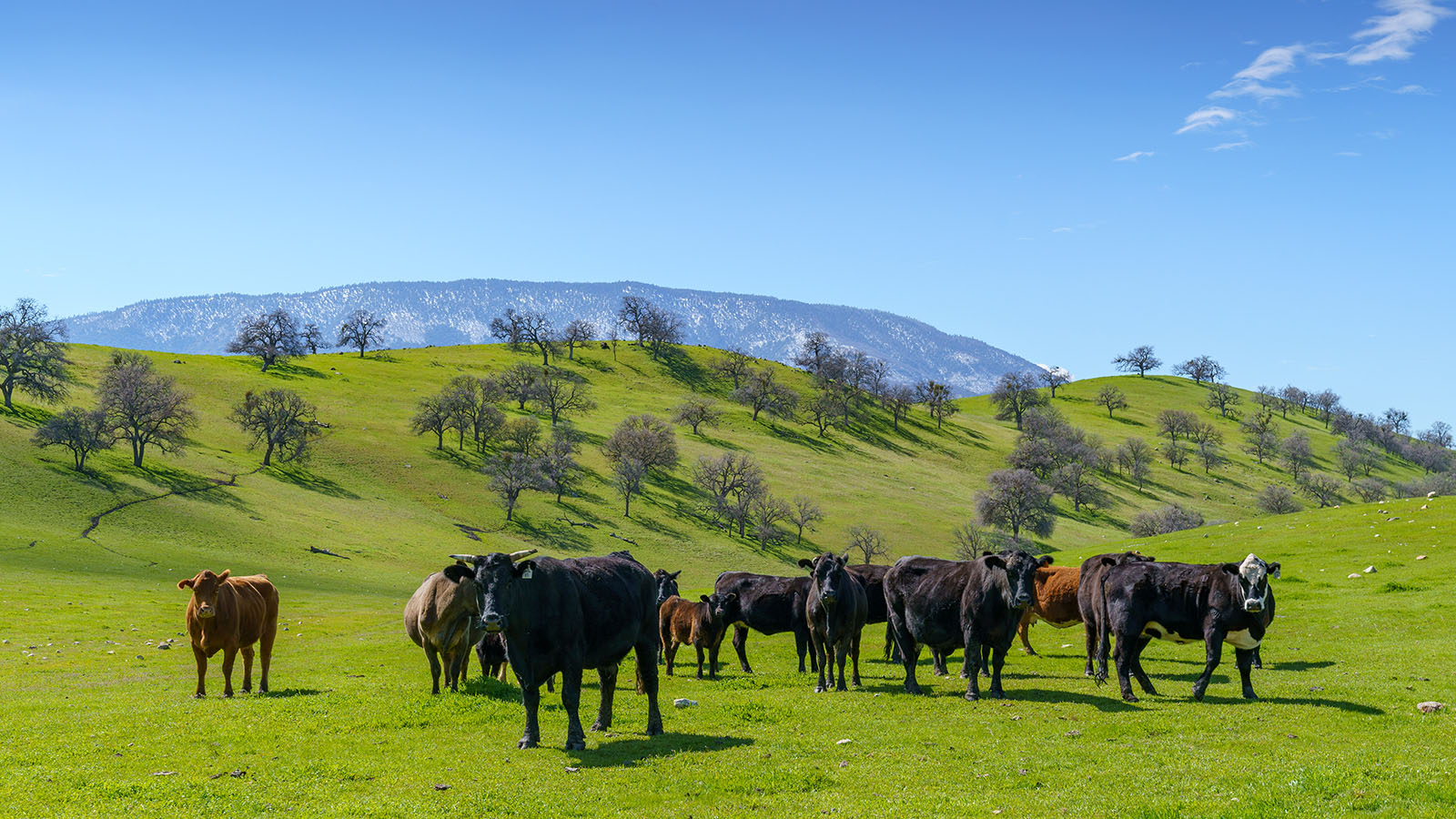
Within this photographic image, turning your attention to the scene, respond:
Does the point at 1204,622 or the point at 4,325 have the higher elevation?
the point at 4,325

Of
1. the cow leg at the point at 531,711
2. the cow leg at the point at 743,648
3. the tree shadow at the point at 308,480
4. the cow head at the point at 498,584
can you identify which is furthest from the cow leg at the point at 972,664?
the tree shadow at the point at 308,480

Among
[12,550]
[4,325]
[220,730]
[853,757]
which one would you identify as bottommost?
[12,550]

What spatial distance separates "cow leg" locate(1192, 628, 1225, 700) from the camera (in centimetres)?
1816

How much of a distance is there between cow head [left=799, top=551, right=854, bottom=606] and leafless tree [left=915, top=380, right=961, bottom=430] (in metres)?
164

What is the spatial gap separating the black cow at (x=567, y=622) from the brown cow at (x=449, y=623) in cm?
481

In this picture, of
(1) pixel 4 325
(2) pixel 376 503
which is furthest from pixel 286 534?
(1) pixel 4 325

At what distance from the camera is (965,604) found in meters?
19.9

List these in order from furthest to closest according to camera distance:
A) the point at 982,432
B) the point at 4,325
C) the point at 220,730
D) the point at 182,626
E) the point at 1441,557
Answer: the point at 982,432, the point at 4,325, the point at 182,626, the point at 1441,557, the point at 220,730

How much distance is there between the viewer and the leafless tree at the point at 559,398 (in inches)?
5630

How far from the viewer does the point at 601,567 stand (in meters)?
15.8

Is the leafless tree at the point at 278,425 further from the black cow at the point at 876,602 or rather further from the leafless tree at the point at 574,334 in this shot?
the black cow at the point at 876,602

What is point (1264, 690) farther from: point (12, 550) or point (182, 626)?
point (12, 550)

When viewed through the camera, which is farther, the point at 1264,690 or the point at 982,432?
the point at 982,432

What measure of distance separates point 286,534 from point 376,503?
727 inches
